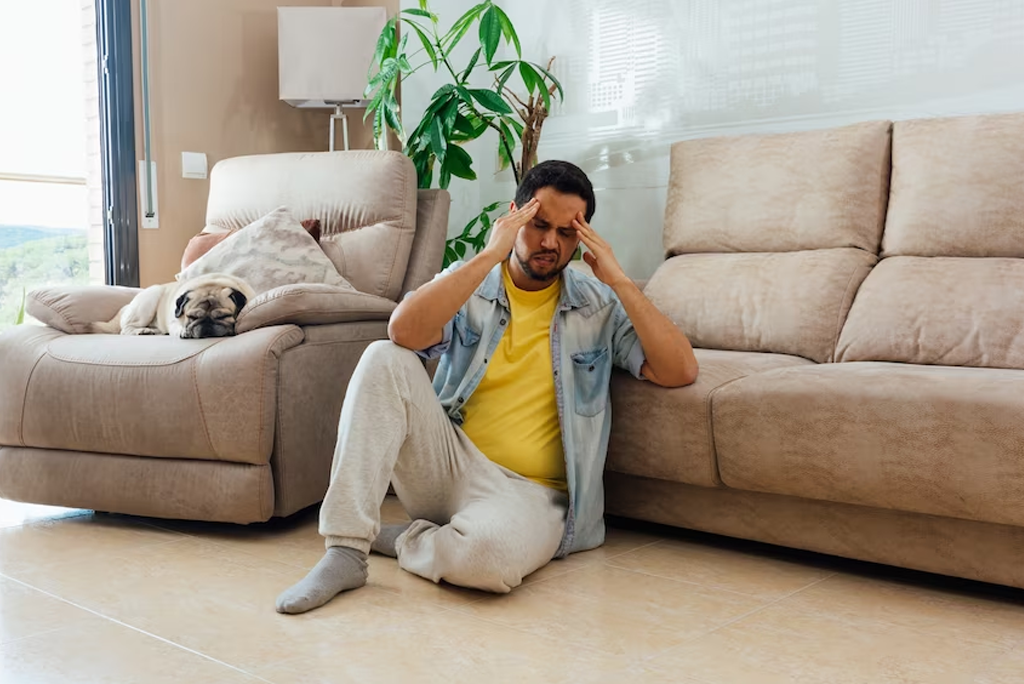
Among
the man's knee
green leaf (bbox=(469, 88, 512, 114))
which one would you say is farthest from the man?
green leaf (bbox=(469, 88, 512, 114))

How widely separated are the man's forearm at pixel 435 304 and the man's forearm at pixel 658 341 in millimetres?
306

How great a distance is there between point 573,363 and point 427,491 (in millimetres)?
434

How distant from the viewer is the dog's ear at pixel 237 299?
2641mm

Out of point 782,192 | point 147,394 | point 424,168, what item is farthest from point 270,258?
point 782,192

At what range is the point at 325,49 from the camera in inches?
156

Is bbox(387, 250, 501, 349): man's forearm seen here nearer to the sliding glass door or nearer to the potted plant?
the potted plant

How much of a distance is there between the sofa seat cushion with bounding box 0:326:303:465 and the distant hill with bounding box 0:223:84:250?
1.43m

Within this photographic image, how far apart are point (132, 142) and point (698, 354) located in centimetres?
248

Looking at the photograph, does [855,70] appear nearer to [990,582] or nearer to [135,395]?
[990,582]

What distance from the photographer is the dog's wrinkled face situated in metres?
2.57

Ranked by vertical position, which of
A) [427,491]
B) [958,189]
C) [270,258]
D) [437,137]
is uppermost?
[437,137]

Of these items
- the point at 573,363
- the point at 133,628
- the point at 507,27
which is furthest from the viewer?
the point at 507,27

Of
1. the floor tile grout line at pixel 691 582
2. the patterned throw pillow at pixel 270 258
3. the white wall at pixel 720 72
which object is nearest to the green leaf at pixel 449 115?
the white wall at pixel 720 72

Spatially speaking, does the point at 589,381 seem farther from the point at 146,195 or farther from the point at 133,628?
the point at 146,195
